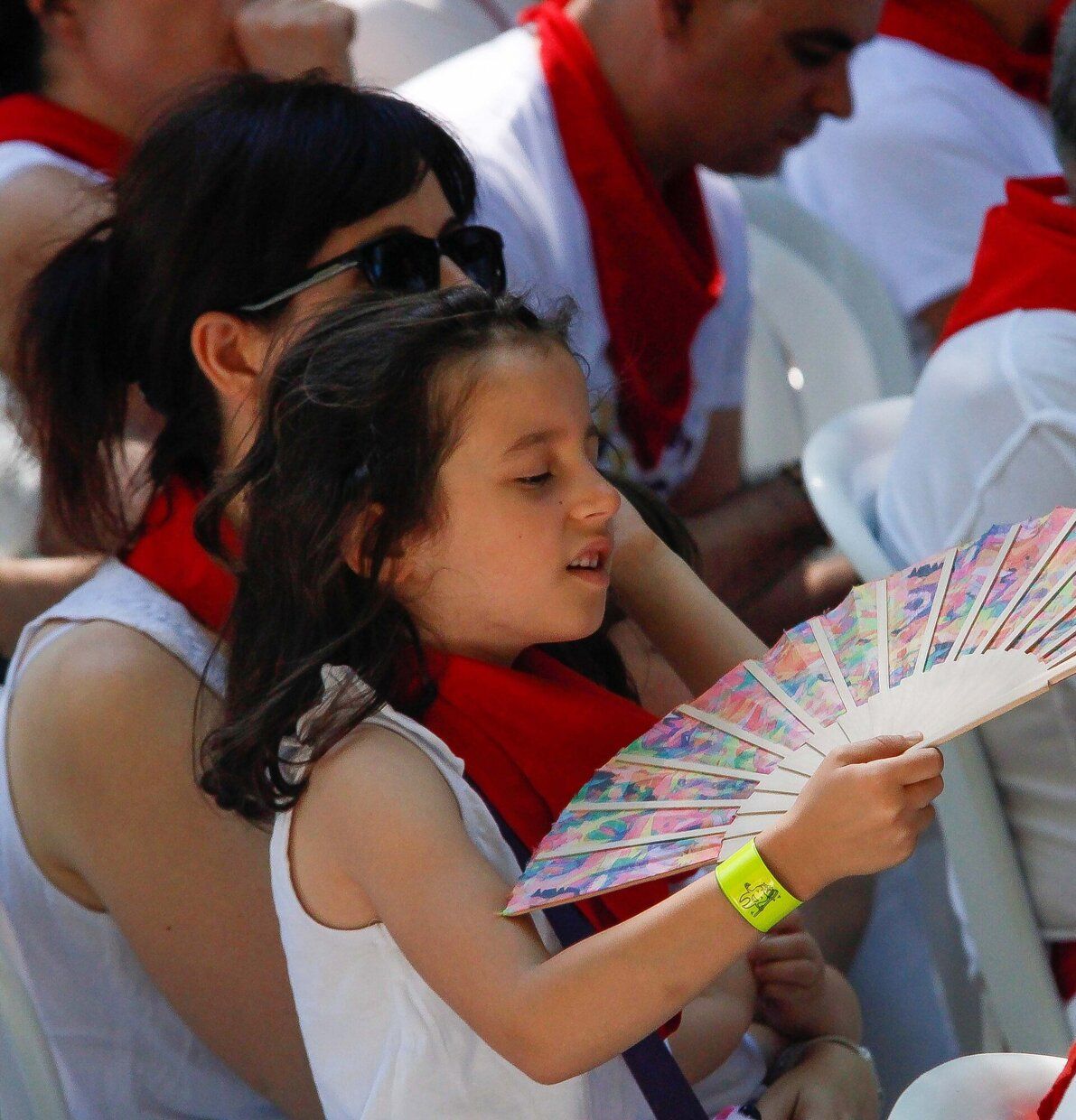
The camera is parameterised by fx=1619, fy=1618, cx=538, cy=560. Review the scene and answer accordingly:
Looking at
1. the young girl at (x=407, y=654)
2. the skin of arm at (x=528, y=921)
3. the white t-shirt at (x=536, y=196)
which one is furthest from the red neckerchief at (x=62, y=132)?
the skin of arm at (x=528, y=921)

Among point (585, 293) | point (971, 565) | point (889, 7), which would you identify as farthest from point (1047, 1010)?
point (889, 7)

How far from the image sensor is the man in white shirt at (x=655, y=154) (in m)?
2.52

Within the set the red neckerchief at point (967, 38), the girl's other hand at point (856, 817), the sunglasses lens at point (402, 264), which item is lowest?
the red neckerchief at point (967, 38)

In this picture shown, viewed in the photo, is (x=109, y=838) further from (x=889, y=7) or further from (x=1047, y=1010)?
(x=889, y=7)

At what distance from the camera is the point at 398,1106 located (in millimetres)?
1138

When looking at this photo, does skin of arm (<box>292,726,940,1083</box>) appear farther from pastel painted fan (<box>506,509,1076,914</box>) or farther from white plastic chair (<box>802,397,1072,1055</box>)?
white plastic chair (<box>802,397,1072,1055</box>)

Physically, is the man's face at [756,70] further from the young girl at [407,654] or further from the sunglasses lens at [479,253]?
the young girl at [407,654]

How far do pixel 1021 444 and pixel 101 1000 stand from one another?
1053 millimetres

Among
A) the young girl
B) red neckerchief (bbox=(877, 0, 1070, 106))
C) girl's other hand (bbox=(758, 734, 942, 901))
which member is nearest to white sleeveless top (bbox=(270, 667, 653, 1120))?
the young girl

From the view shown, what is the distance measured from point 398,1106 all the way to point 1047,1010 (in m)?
0.77

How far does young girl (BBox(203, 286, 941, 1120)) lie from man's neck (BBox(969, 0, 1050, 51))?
2.38 metres

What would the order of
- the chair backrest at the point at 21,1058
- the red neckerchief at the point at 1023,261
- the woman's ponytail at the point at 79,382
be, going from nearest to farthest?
→ the chair backrest at the point at 21,1058 → the woman's ponytail at the point at 79,382 → the red neckerchief at the point at 1023,261

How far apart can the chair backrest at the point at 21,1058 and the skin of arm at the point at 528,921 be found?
30cm

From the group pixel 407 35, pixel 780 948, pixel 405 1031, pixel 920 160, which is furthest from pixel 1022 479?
pixel 407 35
